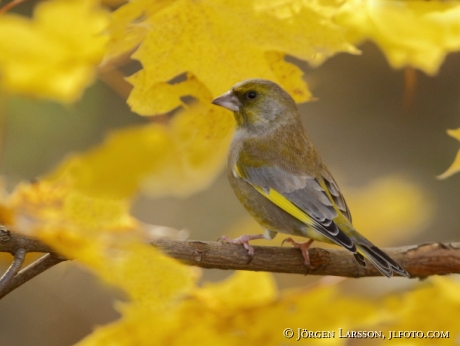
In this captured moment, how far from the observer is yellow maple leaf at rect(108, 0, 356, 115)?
111cm

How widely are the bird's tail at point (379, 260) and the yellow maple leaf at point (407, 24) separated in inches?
15.7

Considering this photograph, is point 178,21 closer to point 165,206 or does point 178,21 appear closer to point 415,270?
point 415,270

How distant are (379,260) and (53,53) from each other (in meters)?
0.78

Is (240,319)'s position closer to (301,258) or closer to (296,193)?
(301,258)

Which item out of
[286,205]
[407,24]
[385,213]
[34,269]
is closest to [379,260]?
[286,205]

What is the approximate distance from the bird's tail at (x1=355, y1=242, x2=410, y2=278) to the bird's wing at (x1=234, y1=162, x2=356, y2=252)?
10 cm

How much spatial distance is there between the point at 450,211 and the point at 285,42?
2.22m

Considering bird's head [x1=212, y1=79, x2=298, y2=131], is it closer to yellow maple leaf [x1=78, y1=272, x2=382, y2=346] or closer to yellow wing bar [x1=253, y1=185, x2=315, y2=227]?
yellow wing bar [x1=253, y1=185, x2=315, y2=227]

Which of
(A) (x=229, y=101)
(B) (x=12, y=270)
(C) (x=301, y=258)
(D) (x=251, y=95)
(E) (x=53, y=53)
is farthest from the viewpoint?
(D) (x=251, y=95)

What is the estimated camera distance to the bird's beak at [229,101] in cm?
131

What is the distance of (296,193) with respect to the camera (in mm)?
1481

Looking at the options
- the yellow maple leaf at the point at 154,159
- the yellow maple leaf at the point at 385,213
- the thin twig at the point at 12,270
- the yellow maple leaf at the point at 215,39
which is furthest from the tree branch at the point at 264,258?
the yellow maple leaf at the point at 385,213

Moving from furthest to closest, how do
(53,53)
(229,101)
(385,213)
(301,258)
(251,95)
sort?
(385,213), (251,95), (229,101), (301,258), (53,53)

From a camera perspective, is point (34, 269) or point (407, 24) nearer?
point (34, 269)
